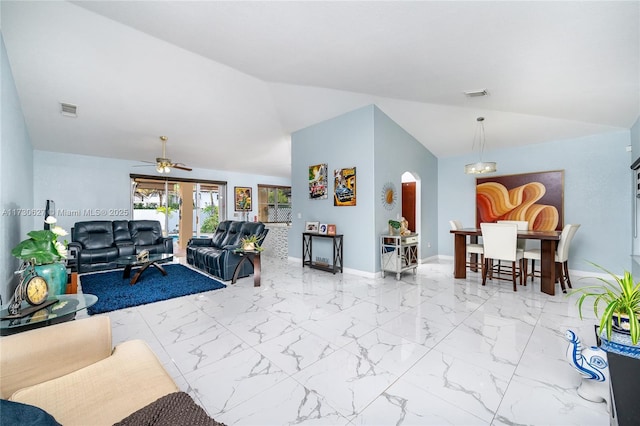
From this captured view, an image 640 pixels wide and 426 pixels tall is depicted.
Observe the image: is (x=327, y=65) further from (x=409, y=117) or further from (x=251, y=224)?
(x=251, y=224)

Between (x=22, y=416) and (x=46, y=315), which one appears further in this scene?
(x=46, y=315)

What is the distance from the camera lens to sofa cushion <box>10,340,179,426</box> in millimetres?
1048

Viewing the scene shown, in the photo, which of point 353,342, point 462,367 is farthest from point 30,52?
point 462,367

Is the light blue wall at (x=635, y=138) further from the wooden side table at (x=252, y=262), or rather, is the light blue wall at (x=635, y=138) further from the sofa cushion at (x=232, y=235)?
the sofa cushion at (x=232, y=235)

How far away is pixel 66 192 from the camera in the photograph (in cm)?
582

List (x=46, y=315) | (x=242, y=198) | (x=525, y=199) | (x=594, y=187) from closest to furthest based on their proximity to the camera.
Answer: (x=46, y=315), (x=594, y=187), (x=525, y=199), (x=242, y=198)

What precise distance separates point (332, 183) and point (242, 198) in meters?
4.48

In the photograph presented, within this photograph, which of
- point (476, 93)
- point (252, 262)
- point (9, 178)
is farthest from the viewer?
point (252, 262)

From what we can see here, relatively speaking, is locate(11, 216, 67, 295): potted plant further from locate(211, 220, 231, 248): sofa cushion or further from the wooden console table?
the wooden console table

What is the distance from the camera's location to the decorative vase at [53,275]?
7.54 feet

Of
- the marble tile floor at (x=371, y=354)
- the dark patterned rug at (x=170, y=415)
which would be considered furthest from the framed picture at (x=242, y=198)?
the dark patterned rug at (x=170, y=415)

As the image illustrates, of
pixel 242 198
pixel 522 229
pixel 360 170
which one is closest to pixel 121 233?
pixel 242 198

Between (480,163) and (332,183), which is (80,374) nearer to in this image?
(332,183)

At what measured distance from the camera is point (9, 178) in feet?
10.4
